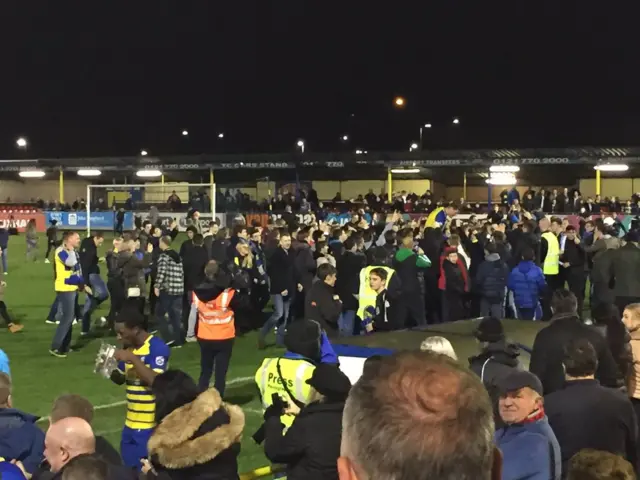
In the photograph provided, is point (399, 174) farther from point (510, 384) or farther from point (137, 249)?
point (510, 384)

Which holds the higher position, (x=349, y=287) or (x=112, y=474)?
(x=349, y=287)

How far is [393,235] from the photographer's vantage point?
14773 millimetres

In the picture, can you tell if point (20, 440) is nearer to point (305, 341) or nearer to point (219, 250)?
point (305, 341)

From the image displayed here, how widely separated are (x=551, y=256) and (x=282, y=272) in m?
5.36

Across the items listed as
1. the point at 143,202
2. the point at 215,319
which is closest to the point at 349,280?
the point at 215,319

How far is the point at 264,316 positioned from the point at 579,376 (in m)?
11.4

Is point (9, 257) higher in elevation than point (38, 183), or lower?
lower

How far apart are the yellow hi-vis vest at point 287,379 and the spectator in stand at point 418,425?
3.55m

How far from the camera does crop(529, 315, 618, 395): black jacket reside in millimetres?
6537

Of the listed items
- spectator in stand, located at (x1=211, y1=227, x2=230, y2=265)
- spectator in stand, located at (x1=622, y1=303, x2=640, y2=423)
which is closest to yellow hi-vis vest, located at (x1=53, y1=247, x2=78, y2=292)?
spectator in stand, located at (x1=211, y1=227, x2=230, y2=265)

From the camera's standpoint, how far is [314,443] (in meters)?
4.36

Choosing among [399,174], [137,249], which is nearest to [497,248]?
[137,249]

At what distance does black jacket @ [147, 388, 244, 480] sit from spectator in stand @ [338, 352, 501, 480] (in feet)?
9.38

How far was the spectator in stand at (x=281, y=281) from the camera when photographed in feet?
45.1
